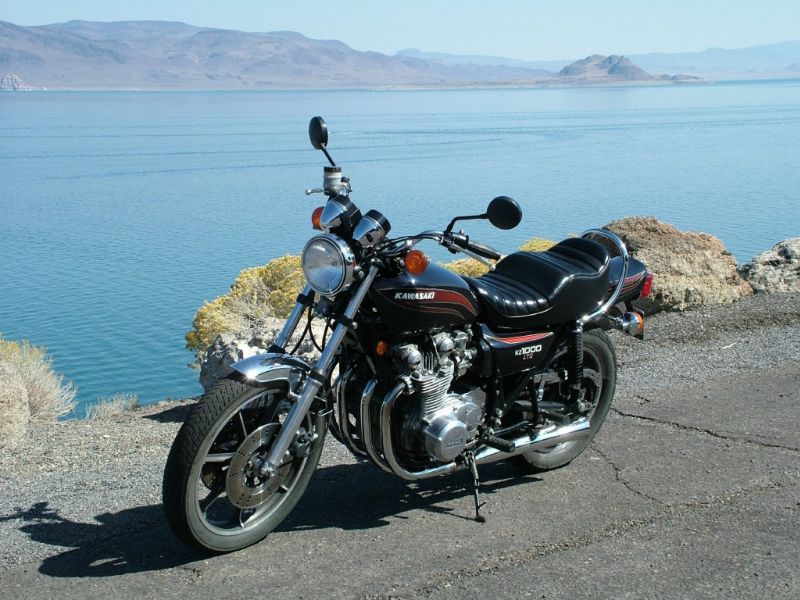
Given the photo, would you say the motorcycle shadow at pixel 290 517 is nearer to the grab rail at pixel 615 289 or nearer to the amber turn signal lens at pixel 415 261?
the grab rail at pixel 615 289

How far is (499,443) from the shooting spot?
17.2 feet

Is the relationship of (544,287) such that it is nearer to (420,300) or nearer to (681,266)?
(420,300)

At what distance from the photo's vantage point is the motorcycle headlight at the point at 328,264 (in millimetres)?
4484

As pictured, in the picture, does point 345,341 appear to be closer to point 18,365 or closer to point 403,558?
point 403,558

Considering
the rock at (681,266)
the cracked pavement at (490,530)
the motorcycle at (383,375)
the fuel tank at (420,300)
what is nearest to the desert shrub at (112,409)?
the cracked pavement at (490,530)

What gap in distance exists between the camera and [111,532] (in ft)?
16.1

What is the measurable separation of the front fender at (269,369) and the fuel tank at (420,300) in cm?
50

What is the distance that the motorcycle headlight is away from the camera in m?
4.48

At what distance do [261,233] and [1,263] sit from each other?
6987 mm

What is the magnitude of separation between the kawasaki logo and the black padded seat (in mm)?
468

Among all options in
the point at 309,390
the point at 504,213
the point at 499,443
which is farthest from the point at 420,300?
the point at 499,443

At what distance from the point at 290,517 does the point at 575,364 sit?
73.2 inches

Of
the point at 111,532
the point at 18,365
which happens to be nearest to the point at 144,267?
the point at 18,365

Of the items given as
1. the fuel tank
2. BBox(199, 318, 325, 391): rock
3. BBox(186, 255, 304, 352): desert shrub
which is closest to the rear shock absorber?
the fuel tank
